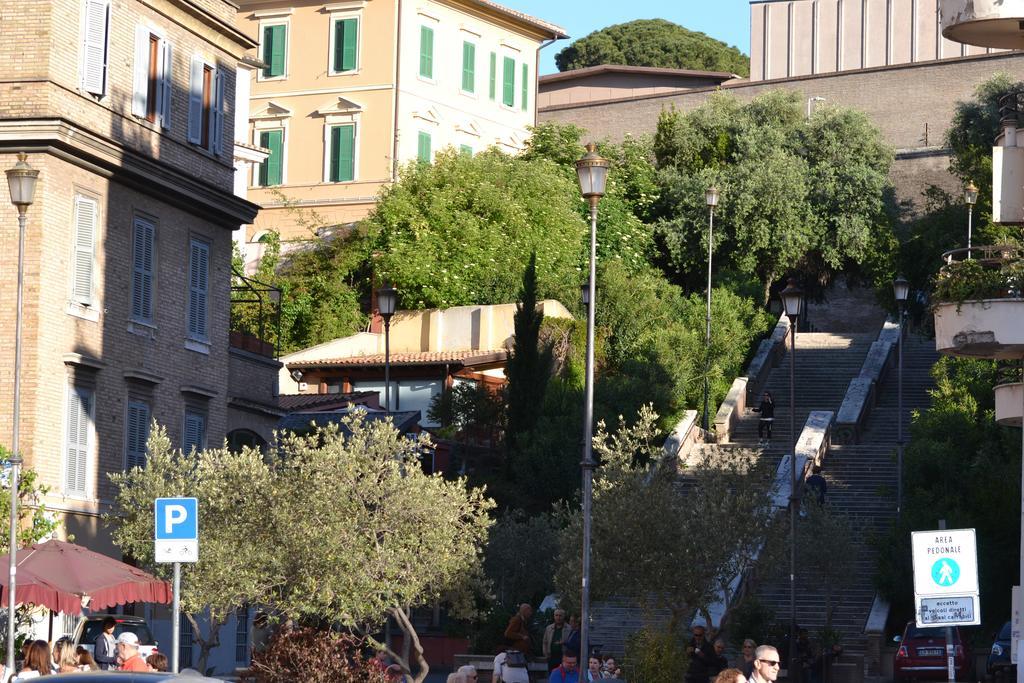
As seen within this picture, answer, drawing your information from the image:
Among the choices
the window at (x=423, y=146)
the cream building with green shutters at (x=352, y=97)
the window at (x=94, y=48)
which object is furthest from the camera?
the window at (x=423, y=146)

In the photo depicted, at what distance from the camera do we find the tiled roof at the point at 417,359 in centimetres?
5072

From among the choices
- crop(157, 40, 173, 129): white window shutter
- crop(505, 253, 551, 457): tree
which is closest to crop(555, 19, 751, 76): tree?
crop(505, 253, 551, 457): tree

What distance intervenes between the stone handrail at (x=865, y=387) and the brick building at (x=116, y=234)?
19.4 meters

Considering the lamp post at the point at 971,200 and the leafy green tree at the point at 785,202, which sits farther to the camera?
the leafy green tree at the point at 785,202

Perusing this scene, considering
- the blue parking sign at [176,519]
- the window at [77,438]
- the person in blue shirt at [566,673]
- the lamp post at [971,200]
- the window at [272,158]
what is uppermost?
the window at [272,158]

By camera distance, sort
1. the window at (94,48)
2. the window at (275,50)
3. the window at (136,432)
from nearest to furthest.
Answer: the window at (94,48) < the window at (136,432) < the window at (275,50)

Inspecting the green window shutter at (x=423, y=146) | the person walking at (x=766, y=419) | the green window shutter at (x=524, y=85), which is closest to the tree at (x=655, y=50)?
the green window shutter at (x=524, y=85)

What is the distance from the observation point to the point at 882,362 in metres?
56.0

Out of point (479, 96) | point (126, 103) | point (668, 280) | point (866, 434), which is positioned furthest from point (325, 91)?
point (126, 103)

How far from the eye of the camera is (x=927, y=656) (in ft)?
110

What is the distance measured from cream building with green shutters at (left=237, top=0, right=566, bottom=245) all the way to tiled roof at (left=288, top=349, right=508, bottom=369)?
1023 centimetres

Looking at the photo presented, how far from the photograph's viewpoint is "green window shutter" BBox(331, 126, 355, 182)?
63.8m

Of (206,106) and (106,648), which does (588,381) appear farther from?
(206,106)

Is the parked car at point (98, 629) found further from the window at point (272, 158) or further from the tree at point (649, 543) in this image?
the window at point (272, 158)
